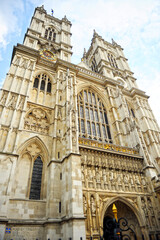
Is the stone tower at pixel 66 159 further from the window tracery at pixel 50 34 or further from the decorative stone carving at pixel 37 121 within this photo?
the window tracery at pixel 50 34

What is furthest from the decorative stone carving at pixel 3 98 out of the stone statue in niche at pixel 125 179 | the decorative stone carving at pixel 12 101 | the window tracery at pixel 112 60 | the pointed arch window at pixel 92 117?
the window tracery at pixel 112 60

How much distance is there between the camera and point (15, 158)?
11.0m

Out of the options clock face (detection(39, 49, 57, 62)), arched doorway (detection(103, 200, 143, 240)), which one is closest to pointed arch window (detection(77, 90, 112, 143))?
clock face (detection(39, 49, 57, 62))

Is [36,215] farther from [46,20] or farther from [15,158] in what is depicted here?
[46,20]

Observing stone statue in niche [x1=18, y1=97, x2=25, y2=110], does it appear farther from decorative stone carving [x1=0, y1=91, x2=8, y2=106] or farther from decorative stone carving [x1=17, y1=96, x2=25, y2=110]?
decorative stone carving [x1=0, y1=91, x2=8, y2=106]

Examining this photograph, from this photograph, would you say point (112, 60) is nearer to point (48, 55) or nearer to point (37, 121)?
point (48, 55)

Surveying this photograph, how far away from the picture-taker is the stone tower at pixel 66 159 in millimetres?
9805

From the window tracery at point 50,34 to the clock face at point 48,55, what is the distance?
397cm

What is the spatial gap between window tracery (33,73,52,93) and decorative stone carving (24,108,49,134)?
123 inches

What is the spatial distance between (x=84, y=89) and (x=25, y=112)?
9.00m

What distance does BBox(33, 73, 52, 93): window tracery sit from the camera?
1744 cm

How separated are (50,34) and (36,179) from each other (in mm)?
21999

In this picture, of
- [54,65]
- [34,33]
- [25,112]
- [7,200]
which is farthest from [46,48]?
[7,200]

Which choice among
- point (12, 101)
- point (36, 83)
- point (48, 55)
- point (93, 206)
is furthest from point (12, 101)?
point (48, 55)
